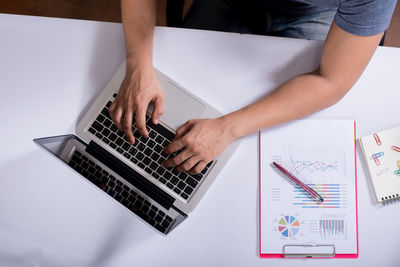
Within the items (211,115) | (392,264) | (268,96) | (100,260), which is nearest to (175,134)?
(211,115)

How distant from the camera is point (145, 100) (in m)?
0.84

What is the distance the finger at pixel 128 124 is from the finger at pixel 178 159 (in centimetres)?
10

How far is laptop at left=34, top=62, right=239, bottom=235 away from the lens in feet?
2.64

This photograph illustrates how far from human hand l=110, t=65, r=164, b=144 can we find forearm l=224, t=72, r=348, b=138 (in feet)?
0.60

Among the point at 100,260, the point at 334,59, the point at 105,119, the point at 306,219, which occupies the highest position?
the point at 334,59

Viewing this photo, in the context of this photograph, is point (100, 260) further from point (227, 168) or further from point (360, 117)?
point (360, 117)

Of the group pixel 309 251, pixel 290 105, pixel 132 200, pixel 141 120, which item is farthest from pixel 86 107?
pixel 309 251

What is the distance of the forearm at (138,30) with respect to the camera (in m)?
0.85

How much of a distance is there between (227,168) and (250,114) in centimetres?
14

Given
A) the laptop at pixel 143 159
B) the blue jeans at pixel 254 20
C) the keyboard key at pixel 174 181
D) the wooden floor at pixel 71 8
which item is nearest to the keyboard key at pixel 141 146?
the laptop at pixel 143 159

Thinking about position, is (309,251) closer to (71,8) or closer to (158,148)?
(158,148)

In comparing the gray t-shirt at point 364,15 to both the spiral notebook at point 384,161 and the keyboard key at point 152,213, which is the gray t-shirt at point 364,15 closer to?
the spiral notebook at point 384,161

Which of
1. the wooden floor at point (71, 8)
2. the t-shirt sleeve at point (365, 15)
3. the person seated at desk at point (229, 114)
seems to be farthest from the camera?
the wooden floor at point (71, 8)

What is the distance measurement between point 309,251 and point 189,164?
351 mm
